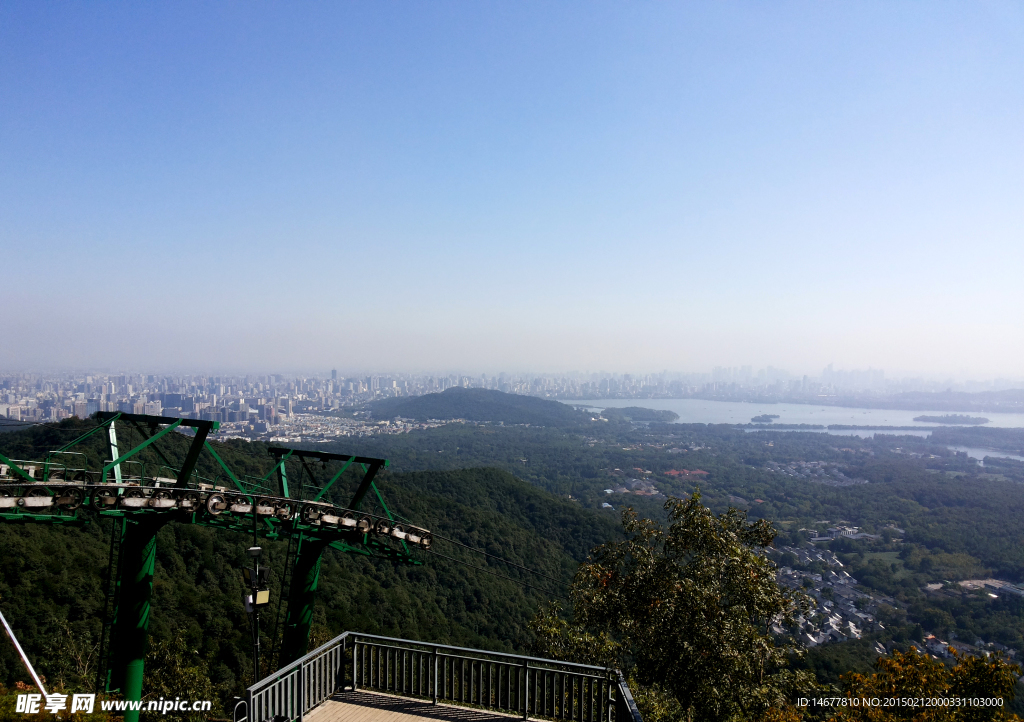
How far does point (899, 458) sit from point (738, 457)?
32.0 m

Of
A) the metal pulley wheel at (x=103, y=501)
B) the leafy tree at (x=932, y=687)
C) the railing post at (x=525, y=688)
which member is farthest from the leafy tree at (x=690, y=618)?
the metal pulley wheel at (x=103, y=501)

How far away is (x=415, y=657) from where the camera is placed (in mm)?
5867

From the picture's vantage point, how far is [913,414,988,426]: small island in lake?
176 m

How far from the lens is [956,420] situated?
600ft

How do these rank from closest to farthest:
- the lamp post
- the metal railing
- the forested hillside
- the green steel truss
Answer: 1. the metal railing
2. the lamp post
3. the green steel truss
4. the forested hillside

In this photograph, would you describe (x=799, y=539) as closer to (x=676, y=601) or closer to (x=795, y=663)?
(x=795, y=663)

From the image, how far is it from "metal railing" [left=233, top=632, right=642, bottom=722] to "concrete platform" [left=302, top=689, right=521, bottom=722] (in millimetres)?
88

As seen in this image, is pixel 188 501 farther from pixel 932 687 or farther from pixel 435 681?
pixel 932 687

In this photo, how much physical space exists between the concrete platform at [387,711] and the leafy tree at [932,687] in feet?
12.8

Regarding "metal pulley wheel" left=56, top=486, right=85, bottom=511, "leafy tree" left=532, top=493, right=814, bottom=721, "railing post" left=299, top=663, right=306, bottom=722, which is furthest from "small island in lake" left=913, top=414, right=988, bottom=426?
"metal pulley wheel" left=56, top=486, right=85, bottom=511

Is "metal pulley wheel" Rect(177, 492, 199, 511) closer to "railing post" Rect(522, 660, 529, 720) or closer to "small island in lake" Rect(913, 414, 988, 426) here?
"railing post" Rect(522, 660, 529, 720)

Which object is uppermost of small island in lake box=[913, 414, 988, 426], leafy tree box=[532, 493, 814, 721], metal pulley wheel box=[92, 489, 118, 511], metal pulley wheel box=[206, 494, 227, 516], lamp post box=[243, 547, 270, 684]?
metal pulley wheel box=[92, 489, 118, 511]

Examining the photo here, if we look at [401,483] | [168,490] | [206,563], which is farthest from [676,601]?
[401,483]

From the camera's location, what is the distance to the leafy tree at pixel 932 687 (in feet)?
19.2
